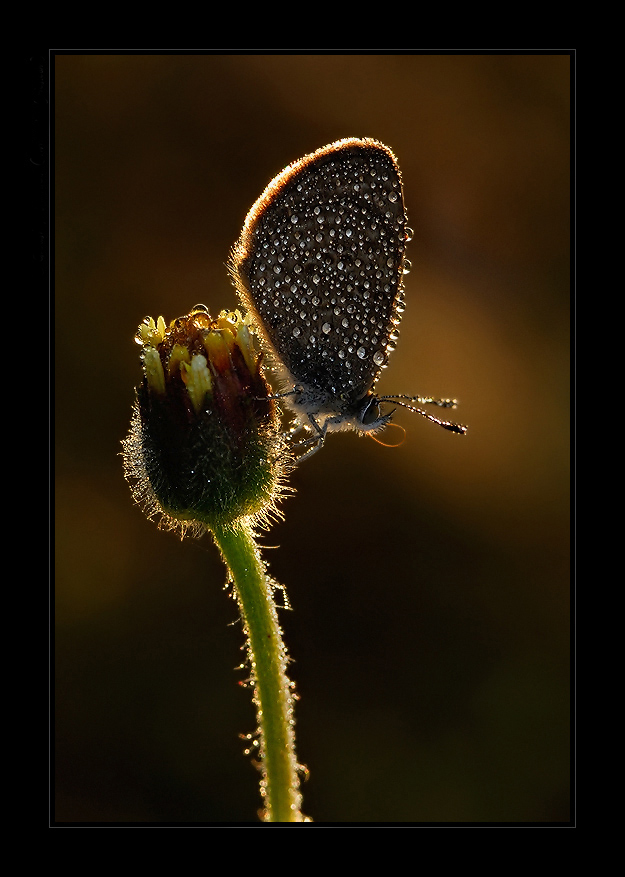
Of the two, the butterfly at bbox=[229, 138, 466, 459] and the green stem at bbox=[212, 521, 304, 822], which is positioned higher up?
the butterfly at bbox=[229, 138, 466, 459]

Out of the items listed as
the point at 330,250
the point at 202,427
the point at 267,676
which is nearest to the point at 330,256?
the point at 330,250

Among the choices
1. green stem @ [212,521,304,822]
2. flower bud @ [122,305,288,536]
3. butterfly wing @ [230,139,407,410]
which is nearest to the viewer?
green stem @ [212,521,304,822]

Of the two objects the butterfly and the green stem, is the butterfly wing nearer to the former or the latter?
the butterfly

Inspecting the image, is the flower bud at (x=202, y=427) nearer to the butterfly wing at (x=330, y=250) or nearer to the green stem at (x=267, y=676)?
the green stem at (x=267, y=676)

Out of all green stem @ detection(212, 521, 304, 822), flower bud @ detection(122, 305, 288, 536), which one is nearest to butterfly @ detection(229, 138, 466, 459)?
flower bud @ detection(122, 305, 288, 536)

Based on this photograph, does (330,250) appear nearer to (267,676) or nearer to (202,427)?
(202,427)

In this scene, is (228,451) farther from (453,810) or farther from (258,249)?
(453,810)
